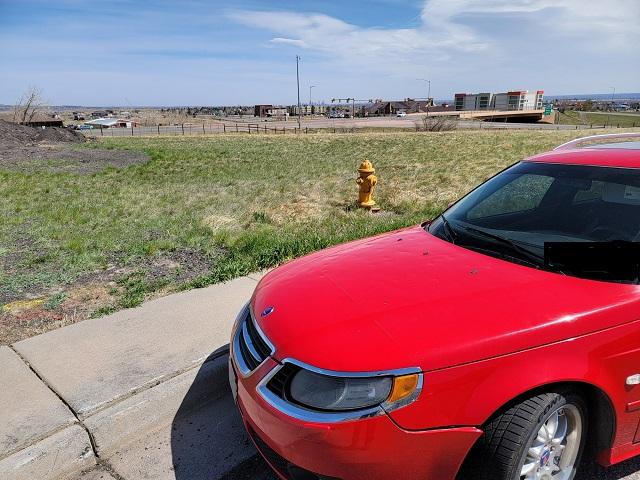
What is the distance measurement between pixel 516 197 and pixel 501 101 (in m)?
120

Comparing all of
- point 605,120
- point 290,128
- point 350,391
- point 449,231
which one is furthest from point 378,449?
point 605,120

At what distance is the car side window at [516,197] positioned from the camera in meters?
3.27

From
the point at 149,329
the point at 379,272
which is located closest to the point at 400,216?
the point at 149,329

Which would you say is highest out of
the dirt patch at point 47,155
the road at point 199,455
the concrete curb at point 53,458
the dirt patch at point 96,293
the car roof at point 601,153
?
the car roof at point 601,153

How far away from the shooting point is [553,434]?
213cm

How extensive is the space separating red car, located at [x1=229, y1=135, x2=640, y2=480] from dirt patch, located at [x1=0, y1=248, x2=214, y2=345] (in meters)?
2.25

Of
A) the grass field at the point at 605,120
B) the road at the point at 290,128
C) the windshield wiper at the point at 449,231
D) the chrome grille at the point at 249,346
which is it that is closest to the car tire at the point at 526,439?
the chrome grille at the point at 249,346

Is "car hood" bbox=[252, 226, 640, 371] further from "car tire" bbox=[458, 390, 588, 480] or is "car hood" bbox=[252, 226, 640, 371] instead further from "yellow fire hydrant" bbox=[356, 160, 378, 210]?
"yellow fire hydrant" bbox=[356, 160, 378, 210]

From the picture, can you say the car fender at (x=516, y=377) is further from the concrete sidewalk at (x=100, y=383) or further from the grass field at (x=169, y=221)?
the grass field at (x=169, y=221)

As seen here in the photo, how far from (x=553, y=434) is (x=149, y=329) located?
9.66 feet

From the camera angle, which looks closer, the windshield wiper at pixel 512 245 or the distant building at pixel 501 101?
the windshield wiper at pixel 512 245

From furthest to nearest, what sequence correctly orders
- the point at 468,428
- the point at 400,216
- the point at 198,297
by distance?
1. the point at 400,216
2. the point at 198,297
3. the point at 468,428

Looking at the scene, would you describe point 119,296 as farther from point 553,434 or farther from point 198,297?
point 553,434

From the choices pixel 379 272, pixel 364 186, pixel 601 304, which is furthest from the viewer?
pixel 364 186
